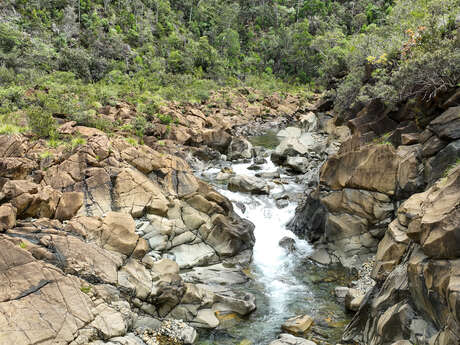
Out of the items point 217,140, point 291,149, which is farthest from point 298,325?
point 217,140

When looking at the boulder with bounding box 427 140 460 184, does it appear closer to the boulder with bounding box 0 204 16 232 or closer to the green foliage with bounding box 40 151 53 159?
the boulder with bounding box 0 204 16 232

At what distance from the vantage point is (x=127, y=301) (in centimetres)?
981

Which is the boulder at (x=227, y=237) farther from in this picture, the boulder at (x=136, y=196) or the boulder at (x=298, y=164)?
the boulder at (x=298, y=164)

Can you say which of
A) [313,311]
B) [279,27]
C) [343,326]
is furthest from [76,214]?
[279,27]

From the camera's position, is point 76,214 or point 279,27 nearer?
point 76,214

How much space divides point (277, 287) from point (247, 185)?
7843mm

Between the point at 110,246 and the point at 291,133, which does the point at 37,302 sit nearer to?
the point at 110,246

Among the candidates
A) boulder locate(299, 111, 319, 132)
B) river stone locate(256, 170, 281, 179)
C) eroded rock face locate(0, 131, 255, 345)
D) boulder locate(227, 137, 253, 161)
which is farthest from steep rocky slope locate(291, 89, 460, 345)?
boulder locate(299, 111, 319, 132)

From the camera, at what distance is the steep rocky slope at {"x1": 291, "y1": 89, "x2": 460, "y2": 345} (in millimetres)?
7062

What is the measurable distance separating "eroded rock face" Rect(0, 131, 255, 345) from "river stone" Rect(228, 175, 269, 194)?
12.2 ft

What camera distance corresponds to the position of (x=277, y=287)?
12953 millimetres

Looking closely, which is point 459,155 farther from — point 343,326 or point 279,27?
point 279,27

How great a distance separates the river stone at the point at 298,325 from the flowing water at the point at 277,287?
0.67 feet

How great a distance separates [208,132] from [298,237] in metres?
14.7
